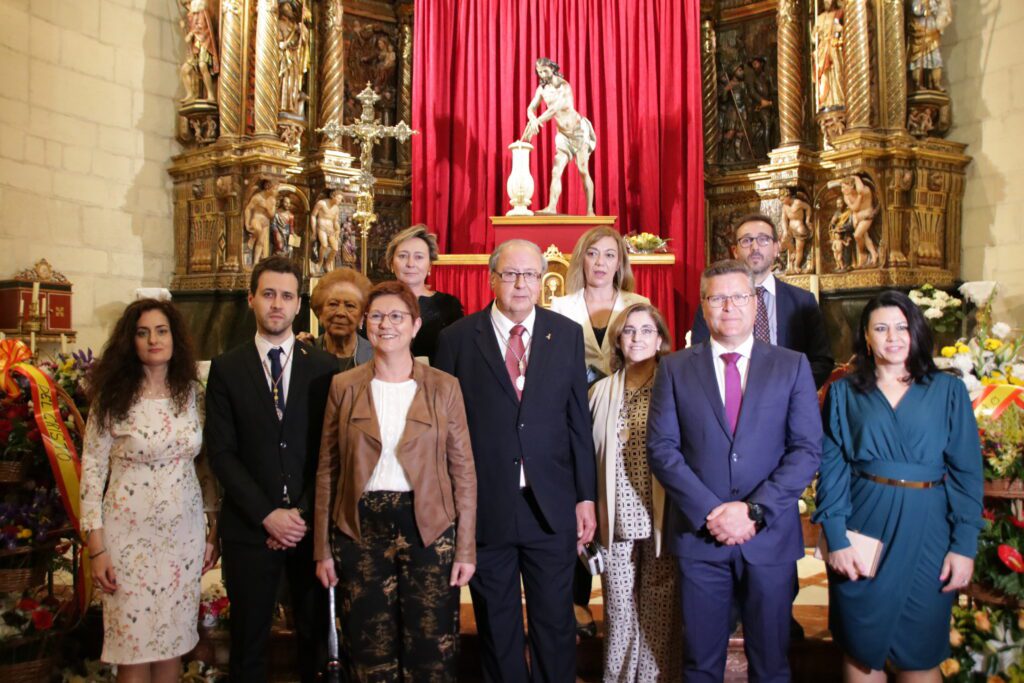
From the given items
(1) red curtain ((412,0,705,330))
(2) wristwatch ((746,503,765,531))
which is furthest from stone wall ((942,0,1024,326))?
(2) wristwatch ((746,503,765,531))

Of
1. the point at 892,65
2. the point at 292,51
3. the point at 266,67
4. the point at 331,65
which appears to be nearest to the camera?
the point at 892,65

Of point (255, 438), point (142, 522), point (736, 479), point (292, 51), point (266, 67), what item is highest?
point (292, 51)

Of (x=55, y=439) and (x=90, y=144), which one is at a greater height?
(x=90, y=144)

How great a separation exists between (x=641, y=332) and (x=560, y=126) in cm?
504

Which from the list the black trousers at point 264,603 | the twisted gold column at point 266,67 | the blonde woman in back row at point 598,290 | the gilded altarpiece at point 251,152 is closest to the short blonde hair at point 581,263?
the blonde woman in back row at point 598,290

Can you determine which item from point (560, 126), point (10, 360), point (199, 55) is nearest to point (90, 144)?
point (199, 55)

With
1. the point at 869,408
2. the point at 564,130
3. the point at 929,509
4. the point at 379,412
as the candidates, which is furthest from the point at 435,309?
the point at 564,130

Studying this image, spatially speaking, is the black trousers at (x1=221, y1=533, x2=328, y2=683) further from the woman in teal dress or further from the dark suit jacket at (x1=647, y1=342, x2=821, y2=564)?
the woman in teal dress

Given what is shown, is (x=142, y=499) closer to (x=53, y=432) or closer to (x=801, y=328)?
(x=53, y=432)

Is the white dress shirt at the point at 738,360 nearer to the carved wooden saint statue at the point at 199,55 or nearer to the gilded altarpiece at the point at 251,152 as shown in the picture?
the gilded altarpiece at the point at 251,152

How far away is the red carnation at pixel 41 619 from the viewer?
303 centimetres

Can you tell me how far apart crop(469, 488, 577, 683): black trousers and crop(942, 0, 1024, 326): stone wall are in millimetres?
5458

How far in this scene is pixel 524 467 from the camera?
8.54ft

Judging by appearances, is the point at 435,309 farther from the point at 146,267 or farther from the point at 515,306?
the point at 146,267
